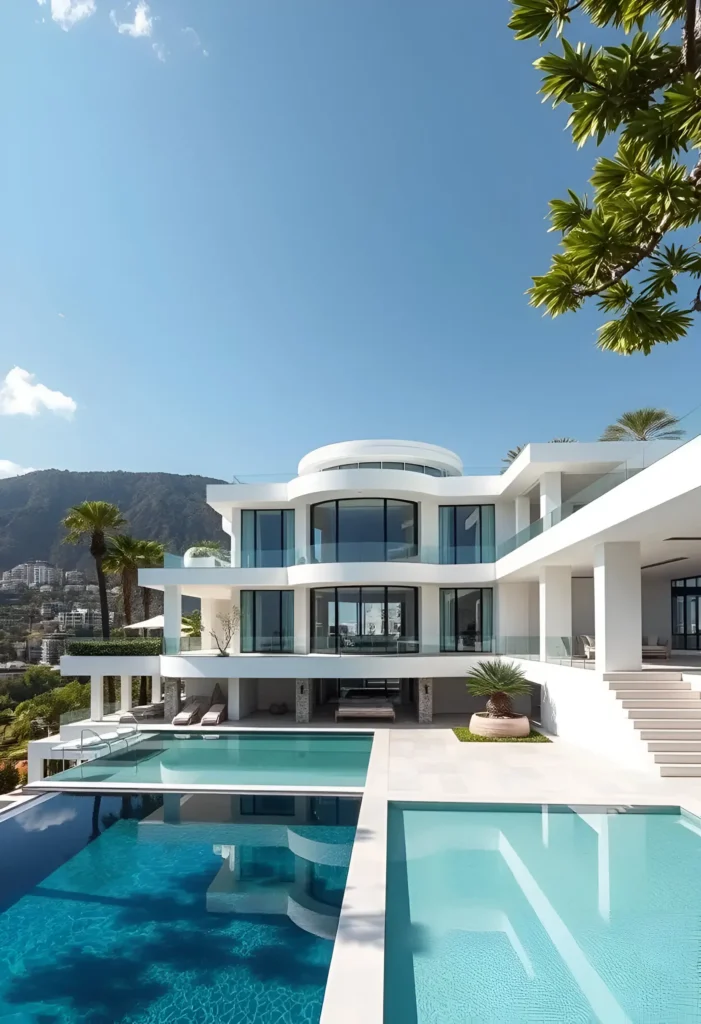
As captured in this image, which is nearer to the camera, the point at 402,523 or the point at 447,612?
the point at 402,523

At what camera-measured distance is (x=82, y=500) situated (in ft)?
332

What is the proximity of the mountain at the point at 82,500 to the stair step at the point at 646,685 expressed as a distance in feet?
263

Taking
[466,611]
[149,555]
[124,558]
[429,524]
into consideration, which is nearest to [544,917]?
[466,611]

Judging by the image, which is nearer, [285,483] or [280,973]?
[280,973]

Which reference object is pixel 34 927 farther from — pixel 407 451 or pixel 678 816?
pixel 407 451

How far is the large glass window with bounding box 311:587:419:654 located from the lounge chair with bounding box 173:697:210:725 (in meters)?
4.39

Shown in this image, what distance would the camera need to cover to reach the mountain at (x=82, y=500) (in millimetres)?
92438

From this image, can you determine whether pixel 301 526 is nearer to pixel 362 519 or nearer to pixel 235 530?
pixel 362 519

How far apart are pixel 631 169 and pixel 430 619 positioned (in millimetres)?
19249

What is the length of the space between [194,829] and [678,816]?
772 cm

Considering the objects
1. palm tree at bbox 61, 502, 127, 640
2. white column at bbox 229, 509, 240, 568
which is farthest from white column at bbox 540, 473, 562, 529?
palm tree at bbox 61, 502, 127, 640

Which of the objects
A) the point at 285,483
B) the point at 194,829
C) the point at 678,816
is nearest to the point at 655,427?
the point at 285,483

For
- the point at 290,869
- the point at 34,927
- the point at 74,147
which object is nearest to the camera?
the point at 34,927

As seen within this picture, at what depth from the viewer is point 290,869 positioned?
895 cm
